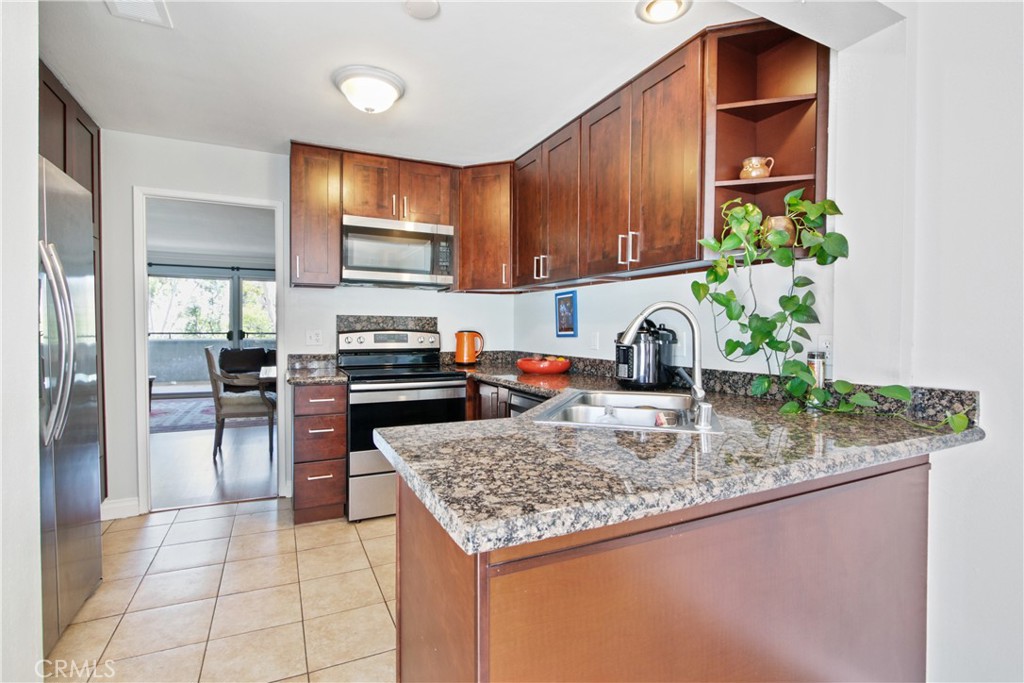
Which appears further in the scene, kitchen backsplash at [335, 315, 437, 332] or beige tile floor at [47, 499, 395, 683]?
kitchen backsplash at [335, 315, 437, 332]

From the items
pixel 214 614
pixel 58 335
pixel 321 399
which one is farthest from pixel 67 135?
pixel 214 614

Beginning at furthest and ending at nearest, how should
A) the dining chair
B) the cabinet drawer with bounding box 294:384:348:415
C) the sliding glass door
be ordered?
the sliding glass door, the dining chair, the cabinet drawer with bounding box 294:384:348:415

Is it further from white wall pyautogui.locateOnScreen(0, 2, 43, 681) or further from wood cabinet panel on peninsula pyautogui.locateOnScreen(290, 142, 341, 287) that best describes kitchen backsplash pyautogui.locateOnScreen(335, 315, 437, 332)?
white wall pyautogui.locateOnScreen(0, 2, 43, 681)

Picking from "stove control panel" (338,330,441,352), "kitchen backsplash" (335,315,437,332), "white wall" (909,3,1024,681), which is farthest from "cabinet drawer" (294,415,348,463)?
"white wall" (909,3,1024,681)

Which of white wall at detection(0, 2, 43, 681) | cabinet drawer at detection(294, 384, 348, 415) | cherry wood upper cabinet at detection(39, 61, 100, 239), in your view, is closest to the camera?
white wall at detection(0, 2, 43, 681)

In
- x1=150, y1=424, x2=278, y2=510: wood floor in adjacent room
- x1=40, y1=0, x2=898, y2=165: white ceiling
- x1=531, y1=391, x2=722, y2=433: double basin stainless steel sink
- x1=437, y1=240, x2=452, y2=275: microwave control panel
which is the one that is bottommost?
x1=150, y1=424, x2=278, y2=510: wood floor in adjacent room

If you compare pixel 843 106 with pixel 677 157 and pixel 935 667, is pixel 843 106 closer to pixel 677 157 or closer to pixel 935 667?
pixel 677 157

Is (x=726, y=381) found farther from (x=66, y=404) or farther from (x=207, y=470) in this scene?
(x=207, y=470)

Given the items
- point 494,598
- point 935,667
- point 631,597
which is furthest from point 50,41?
point 935,667

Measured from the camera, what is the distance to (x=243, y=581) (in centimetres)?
220

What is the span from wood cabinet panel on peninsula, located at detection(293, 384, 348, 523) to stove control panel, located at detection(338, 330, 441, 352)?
570 millimetres

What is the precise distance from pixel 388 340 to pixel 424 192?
3.44ft

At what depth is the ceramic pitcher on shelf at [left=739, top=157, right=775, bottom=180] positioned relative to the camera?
1714 mm

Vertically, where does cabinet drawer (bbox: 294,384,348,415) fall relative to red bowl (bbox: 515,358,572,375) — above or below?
below
